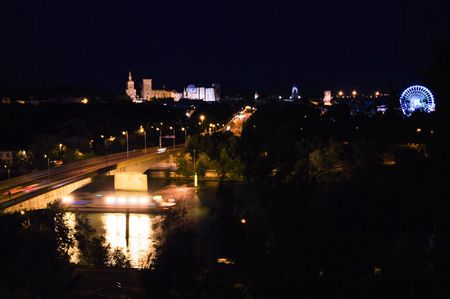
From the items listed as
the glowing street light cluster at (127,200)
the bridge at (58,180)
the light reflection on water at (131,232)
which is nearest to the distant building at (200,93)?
the bridge at (58,180)

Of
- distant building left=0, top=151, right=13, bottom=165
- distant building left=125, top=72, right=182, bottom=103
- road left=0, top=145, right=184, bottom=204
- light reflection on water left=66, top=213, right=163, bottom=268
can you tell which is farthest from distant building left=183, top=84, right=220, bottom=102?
light reflection on water left=66, top=213, right=163, bottom=268

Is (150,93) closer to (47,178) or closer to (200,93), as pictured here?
(200,93)

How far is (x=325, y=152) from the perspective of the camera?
16609 millimetres

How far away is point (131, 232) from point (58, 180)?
316 cm

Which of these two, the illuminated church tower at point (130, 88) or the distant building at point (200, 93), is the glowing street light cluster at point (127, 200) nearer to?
the illuminated church tower at point (130, 88)

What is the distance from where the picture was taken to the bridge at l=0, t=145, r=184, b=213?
10.6m

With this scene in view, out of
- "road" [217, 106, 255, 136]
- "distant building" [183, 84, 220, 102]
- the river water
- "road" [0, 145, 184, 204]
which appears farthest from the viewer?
"distant building" [183, 84, 220, 102]

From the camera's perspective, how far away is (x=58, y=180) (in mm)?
13094

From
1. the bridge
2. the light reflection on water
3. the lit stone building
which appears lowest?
the light reflection on water

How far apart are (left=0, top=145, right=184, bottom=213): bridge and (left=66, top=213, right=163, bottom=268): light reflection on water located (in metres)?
0.67

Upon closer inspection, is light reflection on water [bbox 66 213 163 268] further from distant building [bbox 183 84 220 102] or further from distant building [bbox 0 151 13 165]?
distant building [bbox 183 84 220 102]

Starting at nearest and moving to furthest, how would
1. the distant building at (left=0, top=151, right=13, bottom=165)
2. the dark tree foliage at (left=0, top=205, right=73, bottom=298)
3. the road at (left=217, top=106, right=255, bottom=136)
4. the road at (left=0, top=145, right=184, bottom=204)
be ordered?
the dark tree foliage at (left=0, top=205, right=73, bottom=298) < the road at (left=0, top=145, right=184, bottom=204) < the distant building at (left=0, top=151, right=13, bottom=165) < the road at (left=217, top=106, right=255, bottom=136)

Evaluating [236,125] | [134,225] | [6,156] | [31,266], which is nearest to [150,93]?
[236,125]

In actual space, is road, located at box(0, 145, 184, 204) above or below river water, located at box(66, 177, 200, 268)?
above
